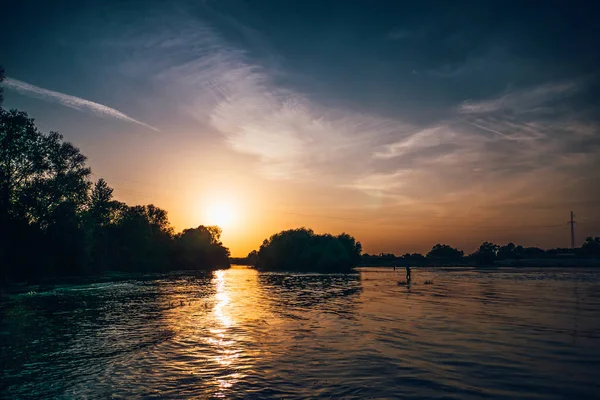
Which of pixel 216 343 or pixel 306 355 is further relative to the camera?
pixel 216 343

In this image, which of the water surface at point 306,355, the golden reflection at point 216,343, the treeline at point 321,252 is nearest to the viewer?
the water surface at point 306,355

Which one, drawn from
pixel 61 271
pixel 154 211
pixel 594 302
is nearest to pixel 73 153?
pixel 61 271

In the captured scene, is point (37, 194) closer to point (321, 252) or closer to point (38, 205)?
point (38, 205)

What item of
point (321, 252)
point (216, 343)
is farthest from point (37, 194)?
point (321, 252)

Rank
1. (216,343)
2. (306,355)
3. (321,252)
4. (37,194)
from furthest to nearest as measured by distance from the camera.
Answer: (321,252) → (37,194) → (216,343) → (306,355)

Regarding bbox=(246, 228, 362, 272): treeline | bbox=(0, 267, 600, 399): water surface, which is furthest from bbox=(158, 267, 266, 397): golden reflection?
bbox=(246, 228, 362, 272): treeline

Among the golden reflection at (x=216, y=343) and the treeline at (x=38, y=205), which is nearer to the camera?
the golden reflection at (x=216, y=343)

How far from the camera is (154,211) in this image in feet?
628

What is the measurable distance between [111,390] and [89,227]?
99.0 meters

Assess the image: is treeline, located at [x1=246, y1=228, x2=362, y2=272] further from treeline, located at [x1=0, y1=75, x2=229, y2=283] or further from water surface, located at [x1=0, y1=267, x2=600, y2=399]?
water surface, located at [x1=0, y1=267, x2=600, y2=399]

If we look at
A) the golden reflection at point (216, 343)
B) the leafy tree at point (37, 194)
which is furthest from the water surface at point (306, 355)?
the leafy tree at point (37, 194)

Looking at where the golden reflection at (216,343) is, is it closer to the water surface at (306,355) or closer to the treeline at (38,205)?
the water surface at (306,355)

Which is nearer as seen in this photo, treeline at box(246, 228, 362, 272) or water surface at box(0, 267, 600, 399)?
water surface at box(0, 267, 600, 399)

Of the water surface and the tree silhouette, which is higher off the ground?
the tree silhouette
